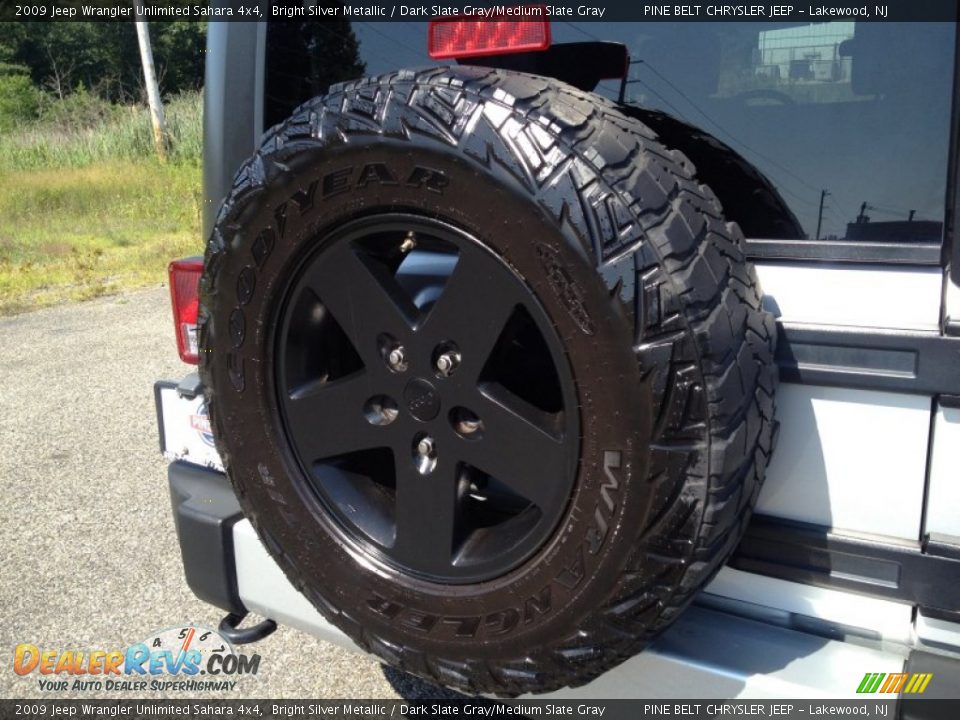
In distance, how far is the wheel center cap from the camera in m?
1.46

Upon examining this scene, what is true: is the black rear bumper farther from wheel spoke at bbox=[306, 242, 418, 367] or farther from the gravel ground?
wheel spoke at bbox=[306, 242, 418, 367]

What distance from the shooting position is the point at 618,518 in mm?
1296

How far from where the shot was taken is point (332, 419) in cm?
162

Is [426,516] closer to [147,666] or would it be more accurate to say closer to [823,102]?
[823,102]

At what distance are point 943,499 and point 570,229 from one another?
752mm

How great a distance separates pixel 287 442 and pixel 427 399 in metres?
0.38

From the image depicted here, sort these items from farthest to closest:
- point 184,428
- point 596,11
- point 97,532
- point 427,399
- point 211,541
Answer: point 97,532 → point 184,428 → point 211,541 → point 596,11 → point 427,399

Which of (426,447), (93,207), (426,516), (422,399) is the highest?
(422,399)

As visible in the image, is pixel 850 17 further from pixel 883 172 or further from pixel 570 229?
pixel 570 229

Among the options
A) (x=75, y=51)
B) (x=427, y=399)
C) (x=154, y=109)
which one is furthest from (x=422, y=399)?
(x=75, y=51)

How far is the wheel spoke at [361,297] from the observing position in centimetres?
150

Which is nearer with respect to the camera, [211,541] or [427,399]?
[427,399]

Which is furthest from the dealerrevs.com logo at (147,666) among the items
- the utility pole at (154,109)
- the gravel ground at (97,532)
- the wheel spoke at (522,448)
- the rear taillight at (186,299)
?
the utility pole at (154,109)

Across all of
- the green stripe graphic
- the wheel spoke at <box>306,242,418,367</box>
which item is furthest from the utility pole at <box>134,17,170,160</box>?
the green stripe graphic
